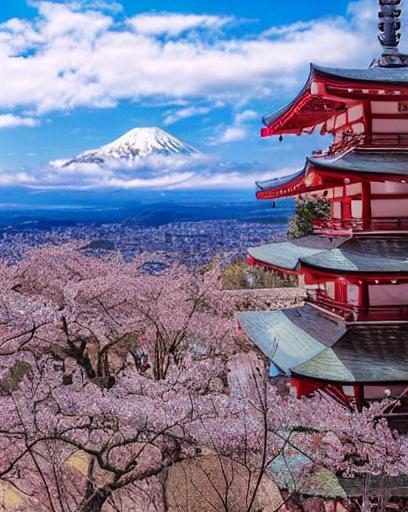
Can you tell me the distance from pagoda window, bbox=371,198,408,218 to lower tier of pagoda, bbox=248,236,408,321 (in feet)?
1.62

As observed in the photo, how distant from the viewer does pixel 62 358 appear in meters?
17.3

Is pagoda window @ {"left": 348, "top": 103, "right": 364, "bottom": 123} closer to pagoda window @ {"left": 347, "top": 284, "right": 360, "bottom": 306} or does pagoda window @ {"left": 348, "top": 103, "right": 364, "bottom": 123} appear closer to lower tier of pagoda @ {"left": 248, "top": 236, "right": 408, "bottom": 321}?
lower tier of pagoda @ {"left": 248, "top": 236, "right": 408, "bottom": 321}

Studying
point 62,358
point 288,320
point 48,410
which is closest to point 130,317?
point 62,358

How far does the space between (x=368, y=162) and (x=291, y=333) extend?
3760 mm

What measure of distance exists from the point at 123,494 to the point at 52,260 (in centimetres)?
1195

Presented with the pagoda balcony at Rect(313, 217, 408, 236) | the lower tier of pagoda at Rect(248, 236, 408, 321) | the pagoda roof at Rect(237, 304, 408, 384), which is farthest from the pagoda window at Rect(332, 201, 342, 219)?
the pagoda roof at Rect(237, 304, 408, 384)

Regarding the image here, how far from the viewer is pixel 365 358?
9.77m

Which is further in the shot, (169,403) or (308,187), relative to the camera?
(308,187)

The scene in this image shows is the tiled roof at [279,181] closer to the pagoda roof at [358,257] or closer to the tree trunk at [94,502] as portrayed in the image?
the pagoda roof at [358,257]

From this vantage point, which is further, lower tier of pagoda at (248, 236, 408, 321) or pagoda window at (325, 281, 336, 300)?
pagoda window at (325, 281, 336, 300)

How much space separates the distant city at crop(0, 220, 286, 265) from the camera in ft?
110

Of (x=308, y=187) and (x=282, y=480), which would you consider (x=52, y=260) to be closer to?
(x=308, y=187)

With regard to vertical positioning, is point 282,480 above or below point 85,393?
below

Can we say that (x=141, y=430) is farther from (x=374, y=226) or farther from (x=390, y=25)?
(x=390, y=25)
